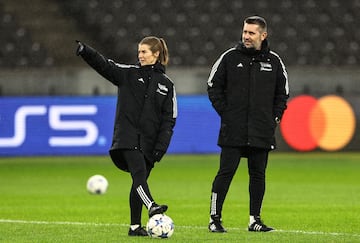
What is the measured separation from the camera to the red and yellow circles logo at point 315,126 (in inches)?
940

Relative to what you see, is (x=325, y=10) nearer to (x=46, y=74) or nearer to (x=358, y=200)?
(x=46, y=74)

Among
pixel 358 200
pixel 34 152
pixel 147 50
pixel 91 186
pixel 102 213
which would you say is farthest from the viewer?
pixel 34 152

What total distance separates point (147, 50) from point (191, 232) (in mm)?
1804

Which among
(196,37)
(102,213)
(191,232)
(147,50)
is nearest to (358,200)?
(102,213)

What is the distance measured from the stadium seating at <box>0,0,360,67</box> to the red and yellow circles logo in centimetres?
368

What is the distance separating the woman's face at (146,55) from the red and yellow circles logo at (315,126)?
1435cm

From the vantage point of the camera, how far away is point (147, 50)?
955cm

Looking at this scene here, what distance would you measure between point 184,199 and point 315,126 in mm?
9941

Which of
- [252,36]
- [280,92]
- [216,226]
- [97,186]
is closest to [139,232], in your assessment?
Result: [216,226]

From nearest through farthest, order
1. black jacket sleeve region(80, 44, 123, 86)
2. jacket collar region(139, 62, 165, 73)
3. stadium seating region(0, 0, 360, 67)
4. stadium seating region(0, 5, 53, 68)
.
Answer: black jacket sleeve region(80, 44, 123, 86) < jacket collar region(139, 62, 165, 73) < stadium seating region(0, 5, 53, 68) < stadium seating region(0, 0, 360, 67)

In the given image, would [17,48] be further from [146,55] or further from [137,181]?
[137,181]

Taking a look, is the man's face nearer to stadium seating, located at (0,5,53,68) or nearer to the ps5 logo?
the ps5 logo

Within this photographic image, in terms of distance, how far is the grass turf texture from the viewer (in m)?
9.93

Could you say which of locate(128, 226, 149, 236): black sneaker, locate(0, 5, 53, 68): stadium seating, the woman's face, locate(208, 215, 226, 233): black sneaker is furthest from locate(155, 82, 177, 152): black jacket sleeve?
locate(0, 5, 53, 68): stadium seating
